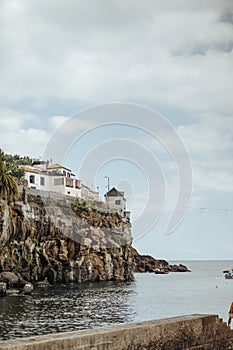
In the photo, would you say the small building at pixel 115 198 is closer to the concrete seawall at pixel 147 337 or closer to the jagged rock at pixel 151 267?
the jagged rock at pixel 151 267

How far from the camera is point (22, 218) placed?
249 feet

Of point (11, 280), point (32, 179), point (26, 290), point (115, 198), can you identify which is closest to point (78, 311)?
point (26, 290)

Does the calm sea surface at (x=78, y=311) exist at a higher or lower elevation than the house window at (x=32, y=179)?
lower

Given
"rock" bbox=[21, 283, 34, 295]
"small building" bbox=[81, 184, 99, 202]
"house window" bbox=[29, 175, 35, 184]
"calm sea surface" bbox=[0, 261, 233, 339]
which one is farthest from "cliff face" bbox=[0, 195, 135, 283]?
"small building" bbox=[81, 184, 99, 202]

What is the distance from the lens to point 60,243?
82500 millimetres

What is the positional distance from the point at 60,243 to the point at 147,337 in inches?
2708

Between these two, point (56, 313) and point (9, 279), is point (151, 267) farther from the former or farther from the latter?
point (56, 313)

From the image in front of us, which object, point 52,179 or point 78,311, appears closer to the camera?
point 78,311

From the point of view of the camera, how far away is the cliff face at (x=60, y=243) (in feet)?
238

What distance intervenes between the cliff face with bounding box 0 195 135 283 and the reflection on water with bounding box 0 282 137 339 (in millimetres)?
18399

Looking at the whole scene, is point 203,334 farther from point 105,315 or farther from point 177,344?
point 105,315

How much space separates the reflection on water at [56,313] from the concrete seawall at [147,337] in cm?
1434

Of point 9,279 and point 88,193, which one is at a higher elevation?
point 88,193

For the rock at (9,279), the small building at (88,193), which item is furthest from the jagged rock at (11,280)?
the small building at (88,193)
